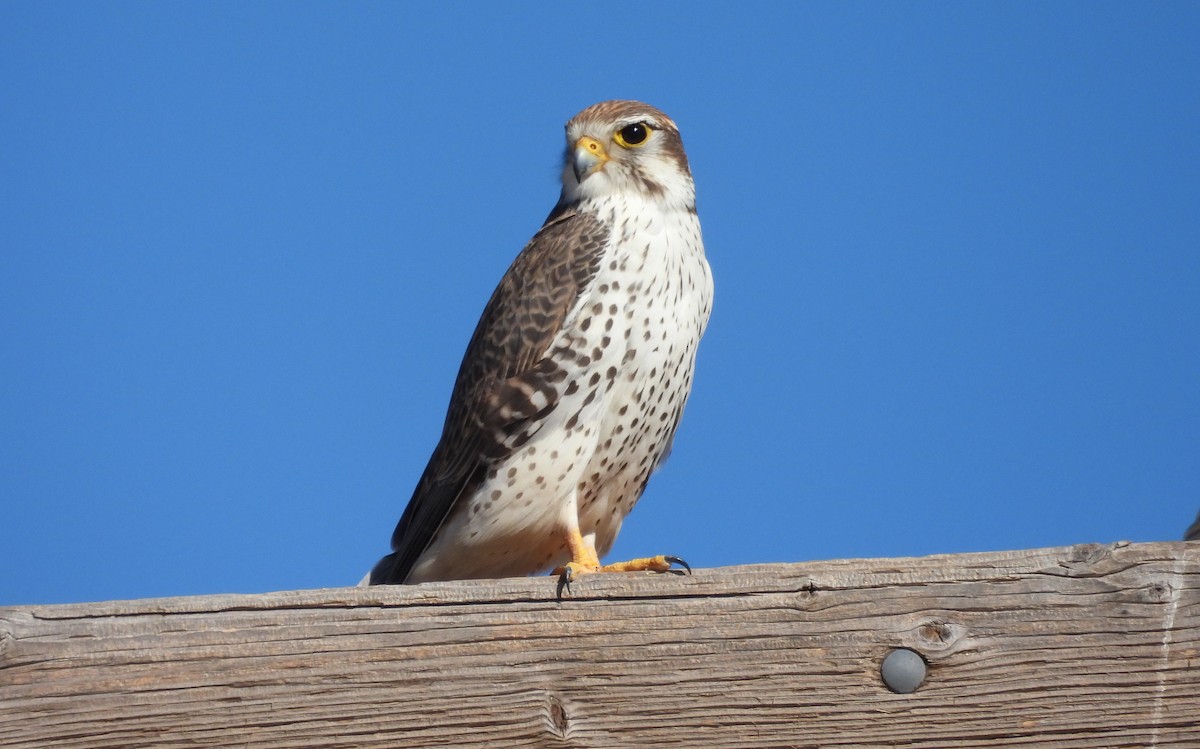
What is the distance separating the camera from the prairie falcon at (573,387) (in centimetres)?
371

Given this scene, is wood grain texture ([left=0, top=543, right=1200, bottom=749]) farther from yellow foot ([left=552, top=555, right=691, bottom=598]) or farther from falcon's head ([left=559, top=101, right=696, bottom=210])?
falcon's head ([left=559, top=101, right=696, bottom=210])

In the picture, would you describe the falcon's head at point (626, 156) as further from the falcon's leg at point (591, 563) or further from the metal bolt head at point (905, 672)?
the metal bolt head at point (905, 672)

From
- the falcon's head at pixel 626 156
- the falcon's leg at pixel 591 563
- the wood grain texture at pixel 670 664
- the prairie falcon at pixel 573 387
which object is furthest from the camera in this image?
the falcon's head at pixel 626 156

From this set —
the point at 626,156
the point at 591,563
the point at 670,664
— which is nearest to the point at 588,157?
the point at 626,156

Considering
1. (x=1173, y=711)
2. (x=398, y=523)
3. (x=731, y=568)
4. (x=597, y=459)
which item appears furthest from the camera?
(x=398, y=523)

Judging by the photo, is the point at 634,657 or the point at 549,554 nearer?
the point at 634,657

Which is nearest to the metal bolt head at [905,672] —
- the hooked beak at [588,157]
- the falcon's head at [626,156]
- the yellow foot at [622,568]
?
the yellow foot at [622,568]

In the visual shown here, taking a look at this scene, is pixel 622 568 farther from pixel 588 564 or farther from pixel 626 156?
pixel 626 156

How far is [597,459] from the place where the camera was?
3.79 metres

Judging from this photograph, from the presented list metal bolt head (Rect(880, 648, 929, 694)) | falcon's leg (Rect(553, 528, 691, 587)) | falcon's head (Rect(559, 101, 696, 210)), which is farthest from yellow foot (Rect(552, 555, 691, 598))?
falcon's head (Rect(559, 101, 696, 210))

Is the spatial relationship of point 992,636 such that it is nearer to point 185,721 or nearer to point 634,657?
point 634,657

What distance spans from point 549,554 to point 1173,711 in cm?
210

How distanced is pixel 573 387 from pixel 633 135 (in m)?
0.94

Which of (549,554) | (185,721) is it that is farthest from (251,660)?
(549,554)
